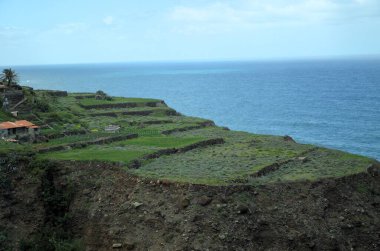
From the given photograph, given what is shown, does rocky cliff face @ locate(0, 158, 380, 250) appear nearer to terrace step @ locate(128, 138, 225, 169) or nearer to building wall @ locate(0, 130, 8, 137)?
terrace step @ locate(128, 138, 225, 169)

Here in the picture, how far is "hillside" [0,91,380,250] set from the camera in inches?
1249

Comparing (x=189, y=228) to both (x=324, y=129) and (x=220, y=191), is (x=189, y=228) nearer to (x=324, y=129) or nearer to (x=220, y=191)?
(x=220, y=191)

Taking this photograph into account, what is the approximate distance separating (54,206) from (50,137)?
15.1 metres

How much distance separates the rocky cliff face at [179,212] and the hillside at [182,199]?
70 millimetres

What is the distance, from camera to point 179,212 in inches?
1282

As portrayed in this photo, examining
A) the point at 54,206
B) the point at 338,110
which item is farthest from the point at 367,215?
the point at 338,110

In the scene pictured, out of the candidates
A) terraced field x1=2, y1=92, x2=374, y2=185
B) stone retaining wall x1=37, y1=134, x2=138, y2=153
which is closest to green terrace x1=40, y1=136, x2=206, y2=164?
terraced field x1=2, y1=92, x2=374, y2=185

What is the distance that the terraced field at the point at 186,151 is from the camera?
38112 mm

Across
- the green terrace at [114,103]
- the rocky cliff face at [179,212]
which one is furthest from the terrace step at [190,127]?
the rocky cliff face at [179,212]

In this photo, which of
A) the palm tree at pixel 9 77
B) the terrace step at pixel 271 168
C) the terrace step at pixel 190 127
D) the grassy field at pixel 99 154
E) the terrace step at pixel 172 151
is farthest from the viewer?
the palm tree at pixel 9 77

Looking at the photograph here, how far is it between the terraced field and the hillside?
0.55 ft

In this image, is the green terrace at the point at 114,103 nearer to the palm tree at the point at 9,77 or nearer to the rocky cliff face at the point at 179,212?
the palm tree at the point at 9,77

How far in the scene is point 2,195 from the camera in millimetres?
35875

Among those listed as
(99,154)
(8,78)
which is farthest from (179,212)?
(8,78)
